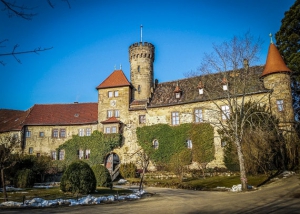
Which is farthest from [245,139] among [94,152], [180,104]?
[94,152]

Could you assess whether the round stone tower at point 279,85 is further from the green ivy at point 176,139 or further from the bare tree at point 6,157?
the bare tree at point 6,157

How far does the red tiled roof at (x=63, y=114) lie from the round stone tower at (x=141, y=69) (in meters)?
7.15

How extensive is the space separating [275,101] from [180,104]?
34.4 feet

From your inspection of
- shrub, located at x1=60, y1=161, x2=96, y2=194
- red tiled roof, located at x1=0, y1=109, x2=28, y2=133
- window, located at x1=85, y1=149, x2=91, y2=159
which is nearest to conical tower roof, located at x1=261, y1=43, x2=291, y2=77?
shrub, located at x1=60, y1=161, x2=96, y2=194

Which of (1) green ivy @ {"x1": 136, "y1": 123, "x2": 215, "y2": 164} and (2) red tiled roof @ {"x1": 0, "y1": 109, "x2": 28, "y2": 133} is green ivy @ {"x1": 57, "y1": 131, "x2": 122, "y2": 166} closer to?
(1) green ivy @ {"x1": 136, "y1": 123, "x2": 215, "y2": 164}

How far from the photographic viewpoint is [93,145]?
34844 millimetres

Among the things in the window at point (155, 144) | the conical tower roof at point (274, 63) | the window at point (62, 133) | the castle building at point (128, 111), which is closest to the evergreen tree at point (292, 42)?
the conical tower roof at point (274, 63)

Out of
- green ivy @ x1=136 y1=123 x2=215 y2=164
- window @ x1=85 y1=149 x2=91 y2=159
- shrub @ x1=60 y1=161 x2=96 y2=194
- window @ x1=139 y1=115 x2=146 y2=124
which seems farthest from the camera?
window @ x1=85 y1=149 x2=91 y2=159

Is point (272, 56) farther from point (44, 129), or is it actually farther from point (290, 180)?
point (44, 129)

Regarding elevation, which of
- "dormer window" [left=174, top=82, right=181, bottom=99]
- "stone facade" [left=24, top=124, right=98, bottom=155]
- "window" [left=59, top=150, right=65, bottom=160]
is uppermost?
"dormer window" [left=174, top=82, right=181, bottom=99]

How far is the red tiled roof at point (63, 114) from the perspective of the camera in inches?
1471

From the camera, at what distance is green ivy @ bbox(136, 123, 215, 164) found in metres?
29.9

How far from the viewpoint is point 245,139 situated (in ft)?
75.8

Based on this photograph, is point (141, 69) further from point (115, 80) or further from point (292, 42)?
point (292, 42)
